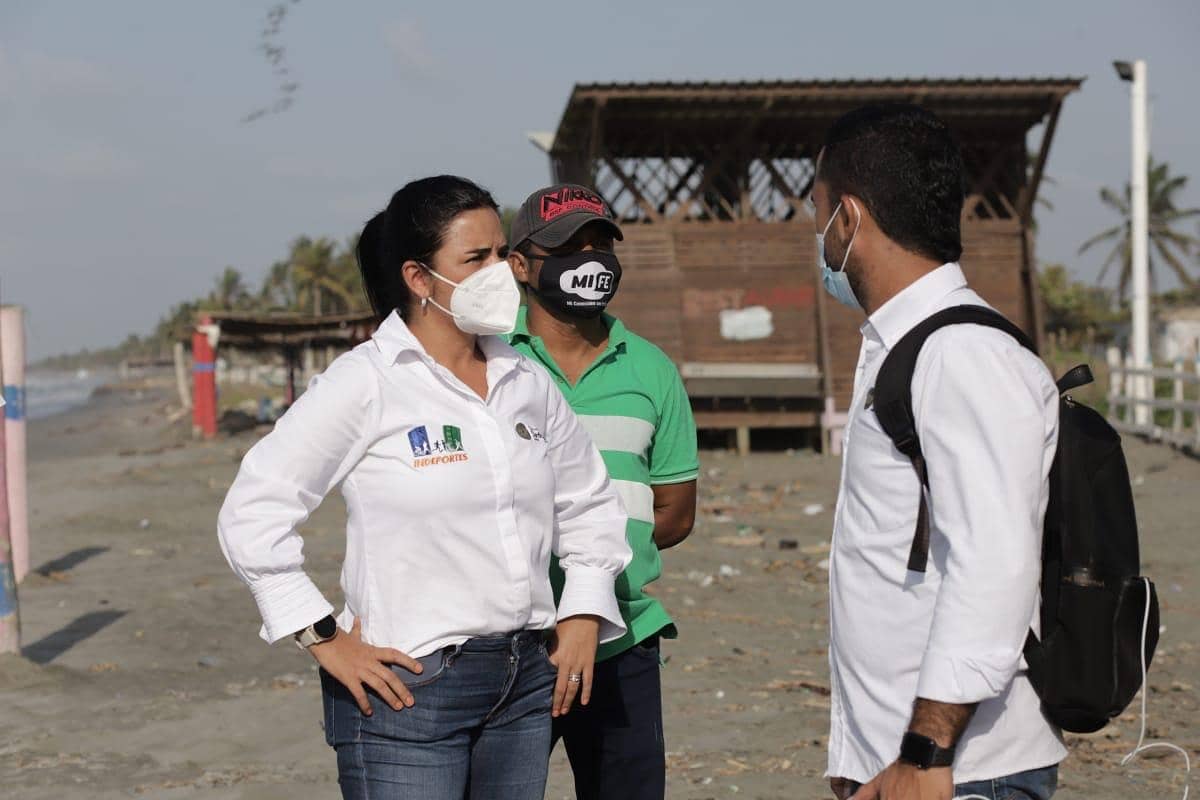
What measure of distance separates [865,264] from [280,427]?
3.74 ft

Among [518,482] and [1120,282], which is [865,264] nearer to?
[518,482]

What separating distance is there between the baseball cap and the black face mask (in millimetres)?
57

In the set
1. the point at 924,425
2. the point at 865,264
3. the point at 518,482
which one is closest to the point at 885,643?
the point at 924,425

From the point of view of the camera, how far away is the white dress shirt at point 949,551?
6.31ft

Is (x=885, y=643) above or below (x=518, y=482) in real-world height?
below

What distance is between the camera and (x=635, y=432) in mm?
3248

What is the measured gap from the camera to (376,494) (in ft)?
8.11

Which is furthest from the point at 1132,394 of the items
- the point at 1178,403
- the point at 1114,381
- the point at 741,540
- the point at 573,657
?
the point at 573,657

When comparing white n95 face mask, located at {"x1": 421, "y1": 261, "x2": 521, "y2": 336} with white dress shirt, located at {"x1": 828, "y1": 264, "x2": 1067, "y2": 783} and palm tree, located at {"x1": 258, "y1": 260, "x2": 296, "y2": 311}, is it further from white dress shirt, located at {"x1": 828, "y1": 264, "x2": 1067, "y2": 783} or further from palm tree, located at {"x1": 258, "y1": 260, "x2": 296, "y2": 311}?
palm tree, located at {"x1": 258, "y1": 260, "x2": 296, "y2": 311}

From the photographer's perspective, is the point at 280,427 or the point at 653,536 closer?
the point at 280,427

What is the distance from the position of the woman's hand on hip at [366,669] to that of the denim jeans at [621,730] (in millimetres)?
779

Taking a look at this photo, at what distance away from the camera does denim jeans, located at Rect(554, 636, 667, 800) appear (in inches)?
123

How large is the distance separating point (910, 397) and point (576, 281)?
1.39m

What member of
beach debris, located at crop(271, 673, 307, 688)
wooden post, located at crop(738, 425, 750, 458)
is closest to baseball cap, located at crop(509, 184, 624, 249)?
beach debris, located at crop(271, 673, 307, 688)
